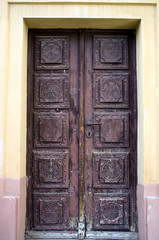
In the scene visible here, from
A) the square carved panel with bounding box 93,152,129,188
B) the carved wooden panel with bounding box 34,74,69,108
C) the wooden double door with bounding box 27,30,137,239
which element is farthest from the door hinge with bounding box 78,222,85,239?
the carved wooden panel with bounding box 34,74,69,108

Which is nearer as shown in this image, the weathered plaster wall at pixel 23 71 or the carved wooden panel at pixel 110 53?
the weathered plaster wall at pixel 23 71

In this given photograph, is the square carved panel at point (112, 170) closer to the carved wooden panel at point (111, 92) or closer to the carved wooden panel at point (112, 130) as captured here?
the carved wooden panel at point (112, 130)

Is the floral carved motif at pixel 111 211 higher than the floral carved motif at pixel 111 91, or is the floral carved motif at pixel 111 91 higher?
the floral carved motif at pixel 111 91

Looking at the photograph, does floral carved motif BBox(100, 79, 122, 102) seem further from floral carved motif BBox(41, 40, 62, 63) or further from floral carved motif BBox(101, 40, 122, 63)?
floral carved motif BBox(41, 40, 62, 63)

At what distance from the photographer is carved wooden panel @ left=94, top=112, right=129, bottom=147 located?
13.4 feet

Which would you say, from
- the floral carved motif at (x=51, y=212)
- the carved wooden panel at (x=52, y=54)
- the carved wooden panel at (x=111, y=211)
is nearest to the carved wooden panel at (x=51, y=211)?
the floral carved motif at (x=51, y=212)

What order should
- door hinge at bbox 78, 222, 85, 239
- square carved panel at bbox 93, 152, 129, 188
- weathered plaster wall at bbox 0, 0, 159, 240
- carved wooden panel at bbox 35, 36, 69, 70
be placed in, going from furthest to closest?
1. carved wooden panel at bbox 35, 36, 69, 70
2. square carved panel at bbox 93, 152, 129, 188
3. door hinge at bbox 78, 222, 85, 239
4. weathered plaster wall at bbox 0, 0, 159, 240

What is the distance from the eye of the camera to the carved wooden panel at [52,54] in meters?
4.18

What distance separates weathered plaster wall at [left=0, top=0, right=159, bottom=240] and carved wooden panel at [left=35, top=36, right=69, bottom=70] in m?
0.29

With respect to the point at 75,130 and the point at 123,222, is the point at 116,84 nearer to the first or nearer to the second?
the point at 75,130

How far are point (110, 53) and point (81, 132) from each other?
1137mm

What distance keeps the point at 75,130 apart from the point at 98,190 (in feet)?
2.78

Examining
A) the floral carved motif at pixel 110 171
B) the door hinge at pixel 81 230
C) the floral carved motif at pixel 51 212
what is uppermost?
the floral carved motif at pixel 110 171

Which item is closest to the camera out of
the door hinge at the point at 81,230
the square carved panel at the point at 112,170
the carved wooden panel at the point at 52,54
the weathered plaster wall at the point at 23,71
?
the weathered plaster wall at the point at 23,71
